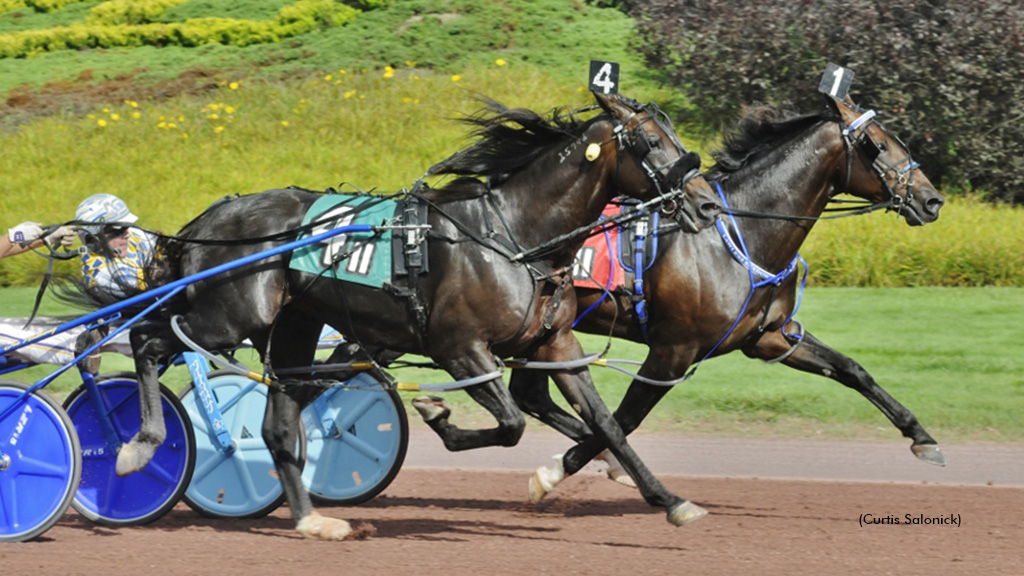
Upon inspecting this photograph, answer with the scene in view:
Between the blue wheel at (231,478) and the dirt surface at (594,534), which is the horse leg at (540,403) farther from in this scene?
the blue wheel at (231,478)

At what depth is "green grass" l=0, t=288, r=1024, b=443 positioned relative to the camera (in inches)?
314

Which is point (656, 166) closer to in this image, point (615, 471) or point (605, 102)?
point (605, 102)

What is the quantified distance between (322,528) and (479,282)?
1.29 meters

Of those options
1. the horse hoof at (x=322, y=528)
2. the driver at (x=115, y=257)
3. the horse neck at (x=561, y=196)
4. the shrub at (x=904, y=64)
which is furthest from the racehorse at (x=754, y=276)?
the shrub at (x=904, y=64)

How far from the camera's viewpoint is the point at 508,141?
18.2 ft

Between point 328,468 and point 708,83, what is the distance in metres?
9.40

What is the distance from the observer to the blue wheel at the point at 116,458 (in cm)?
565

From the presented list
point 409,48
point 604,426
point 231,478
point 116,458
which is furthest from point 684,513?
point 409,48

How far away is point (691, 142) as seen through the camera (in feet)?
48.6

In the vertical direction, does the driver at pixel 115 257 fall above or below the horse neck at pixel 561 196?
below

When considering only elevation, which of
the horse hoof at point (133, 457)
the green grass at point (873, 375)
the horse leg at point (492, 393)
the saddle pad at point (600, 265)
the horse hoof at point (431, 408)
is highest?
the saddle pad at point (600, 265)

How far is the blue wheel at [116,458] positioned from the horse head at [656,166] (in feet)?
7.51

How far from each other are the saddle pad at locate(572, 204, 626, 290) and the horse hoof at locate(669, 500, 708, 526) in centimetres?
119

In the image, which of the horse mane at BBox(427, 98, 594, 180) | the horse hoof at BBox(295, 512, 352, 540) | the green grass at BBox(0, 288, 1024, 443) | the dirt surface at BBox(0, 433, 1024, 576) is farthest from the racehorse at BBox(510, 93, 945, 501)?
the green grass at BBox(0, 288, 1024, 443)
